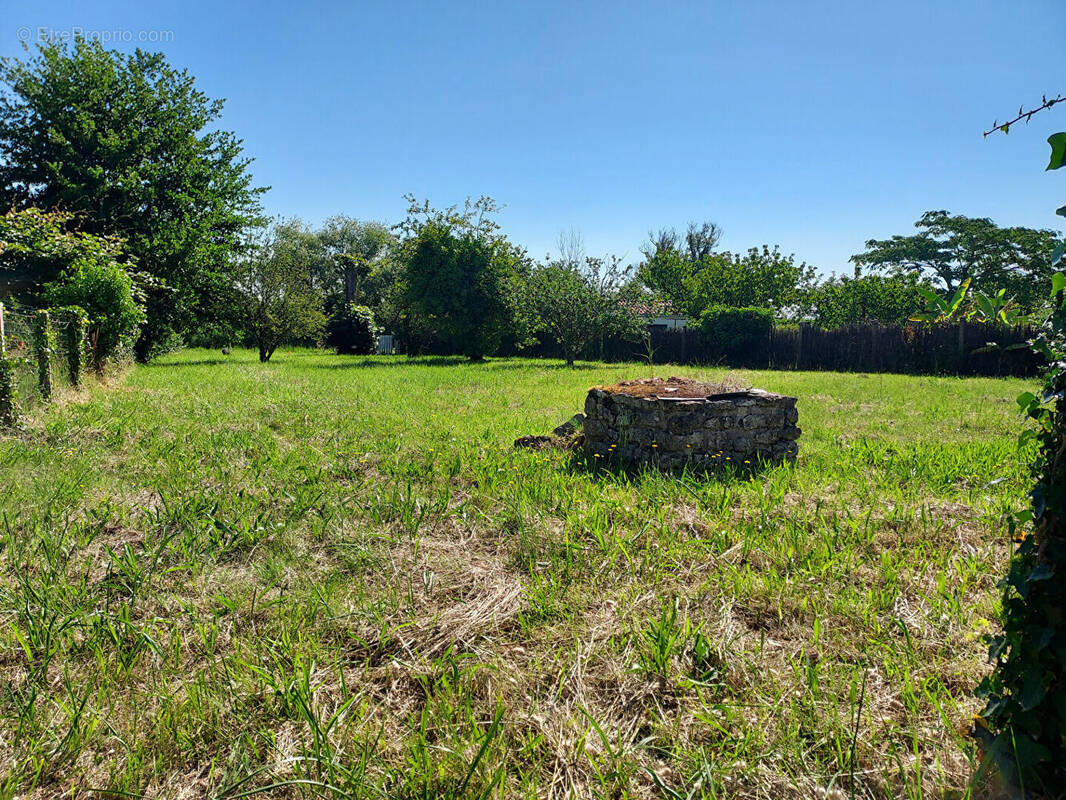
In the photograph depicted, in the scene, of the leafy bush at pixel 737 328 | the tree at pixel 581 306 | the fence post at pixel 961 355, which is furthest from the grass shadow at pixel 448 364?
the fence post at pixel 961 355

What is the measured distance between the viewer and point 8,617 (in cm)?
228

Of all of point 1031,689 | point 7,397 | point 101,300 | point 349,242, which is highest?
point 349,242

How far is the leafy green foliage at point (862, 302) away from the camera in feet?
99.6

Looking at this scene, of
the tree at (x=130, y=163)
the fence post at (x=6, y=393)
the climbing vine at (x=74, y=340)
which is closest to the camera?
the fence post at (x=6, y=393)

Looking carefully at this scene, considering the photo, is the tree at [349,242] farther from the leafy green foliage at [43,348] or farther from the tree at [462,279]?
the leafy green foliage at [43,348]

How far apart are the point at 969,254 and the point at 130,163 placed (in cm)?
4428

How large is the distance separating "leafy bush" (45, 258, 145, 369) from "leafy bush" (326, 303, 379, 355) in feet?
58.0

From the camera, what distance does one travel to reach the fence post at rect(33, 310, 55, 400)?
23.4 feet

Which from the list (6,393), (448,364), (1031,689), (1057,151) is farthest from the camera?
(448,364)

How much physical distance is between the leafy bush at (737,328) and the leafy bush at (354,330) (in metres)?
17.2

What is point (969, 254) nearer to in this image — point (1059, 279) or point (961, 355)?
point (961, 355)

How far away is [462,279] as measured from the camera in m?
21.5

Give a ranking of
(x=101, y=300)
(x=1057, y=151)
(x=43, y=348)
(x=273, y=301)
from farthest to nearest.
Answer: (x=273, y=301) < (x=101, y=300) < (x=43, y=348) < (x=1057, y=151)

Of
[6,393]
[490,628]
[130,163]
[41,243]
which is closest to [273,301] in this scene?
[130,163]
